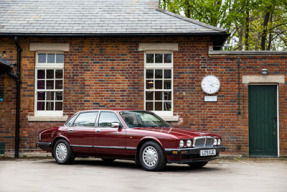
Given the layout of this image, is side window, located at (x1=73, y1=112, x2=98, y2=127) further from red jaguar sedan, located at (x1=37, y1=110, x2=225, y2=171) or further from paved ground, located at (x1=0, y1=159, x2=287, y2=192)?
paved ground, located at (x1=0, y1=159, x2=287, y2=192)

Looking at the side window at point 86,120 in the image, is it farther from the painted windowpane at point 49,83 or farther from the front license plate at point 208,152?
the painted windowpane at point 49,83

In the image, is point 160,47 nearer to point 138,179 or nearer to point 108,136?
point 108,136

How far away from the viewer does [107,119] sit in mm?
10281

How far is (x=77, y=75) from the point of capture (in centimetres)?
1390

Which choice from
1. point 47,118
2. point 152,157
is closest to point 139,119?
point 152,157

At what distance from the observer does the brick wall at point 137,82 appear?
13320mm

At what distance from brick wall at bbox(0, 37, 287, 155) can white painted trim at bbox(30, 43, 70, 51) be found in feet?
0.46

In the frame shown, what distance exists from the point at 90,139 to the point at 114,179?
2.56 metres

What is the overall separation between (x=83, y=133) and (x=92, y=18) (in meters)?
5.69

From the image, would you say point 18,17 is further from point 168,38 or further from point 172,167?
point 172,167

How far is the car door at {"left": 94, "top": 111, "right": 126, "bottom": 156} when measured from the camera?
9773 millimetres

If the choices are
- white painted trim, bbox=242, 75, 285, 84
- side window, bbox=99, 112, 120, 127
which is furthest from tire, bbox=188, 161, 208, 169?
white painted trim, bbox=242, 75, 285, 84

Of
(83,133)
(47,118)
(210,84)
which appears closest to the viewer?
(83,133)

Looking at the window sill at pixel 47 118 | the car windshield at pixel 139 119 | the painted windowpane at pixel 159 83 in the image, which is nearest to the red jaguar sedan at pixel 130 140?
the car windshield at pixel 139 119
